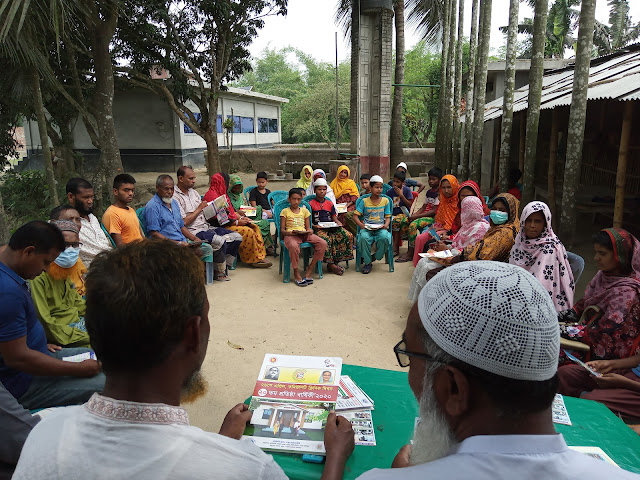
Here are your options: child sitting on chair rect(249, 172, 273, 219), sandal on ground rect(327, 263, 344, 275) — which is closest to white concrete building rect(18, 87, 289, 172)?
child sitting on chair rect(249, 172, 273, 219)

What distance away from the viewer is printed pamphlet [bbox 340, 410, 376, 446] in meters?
1.78

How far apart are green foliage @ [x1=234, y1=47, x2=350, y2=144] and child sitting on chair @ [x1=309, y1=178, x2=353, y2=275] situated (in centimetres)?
1599

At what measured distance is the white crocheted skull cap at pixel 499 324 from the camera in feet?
3.07

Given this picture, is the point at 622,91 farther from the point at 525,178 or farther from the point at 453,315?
the point at 453,315

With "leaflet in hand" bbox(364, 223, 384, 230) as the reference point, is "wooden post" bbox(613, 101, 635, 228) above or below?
above

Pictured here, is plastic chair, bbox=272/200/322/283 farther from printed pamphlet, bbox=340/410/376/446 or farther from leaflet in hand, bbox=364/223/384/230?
printed pamphlet, bbox=340/410/376/446

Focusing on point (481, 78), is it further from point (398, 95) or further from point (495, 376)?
point (495, 376)

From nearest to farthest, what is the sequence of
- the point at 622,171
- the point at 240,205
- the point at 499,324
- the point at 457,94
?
the point at 499,324
the point at 622,171
the point at 240,205
the point at 457,94

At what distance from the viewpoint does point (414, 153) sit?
1753cm

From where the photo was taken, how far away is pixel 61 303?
9.82ft

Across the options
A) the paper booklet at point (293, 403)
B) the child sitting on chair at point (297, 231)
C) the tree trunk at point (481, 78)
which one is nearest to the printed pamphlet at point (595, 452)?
the paper booklet at point (293, 403)

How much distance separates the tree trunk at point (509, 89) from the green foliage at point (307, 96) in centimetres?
1517

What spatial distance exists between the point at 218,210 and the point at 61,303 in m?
3.54

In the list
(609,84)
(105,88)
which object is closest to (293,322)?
(609,84)
